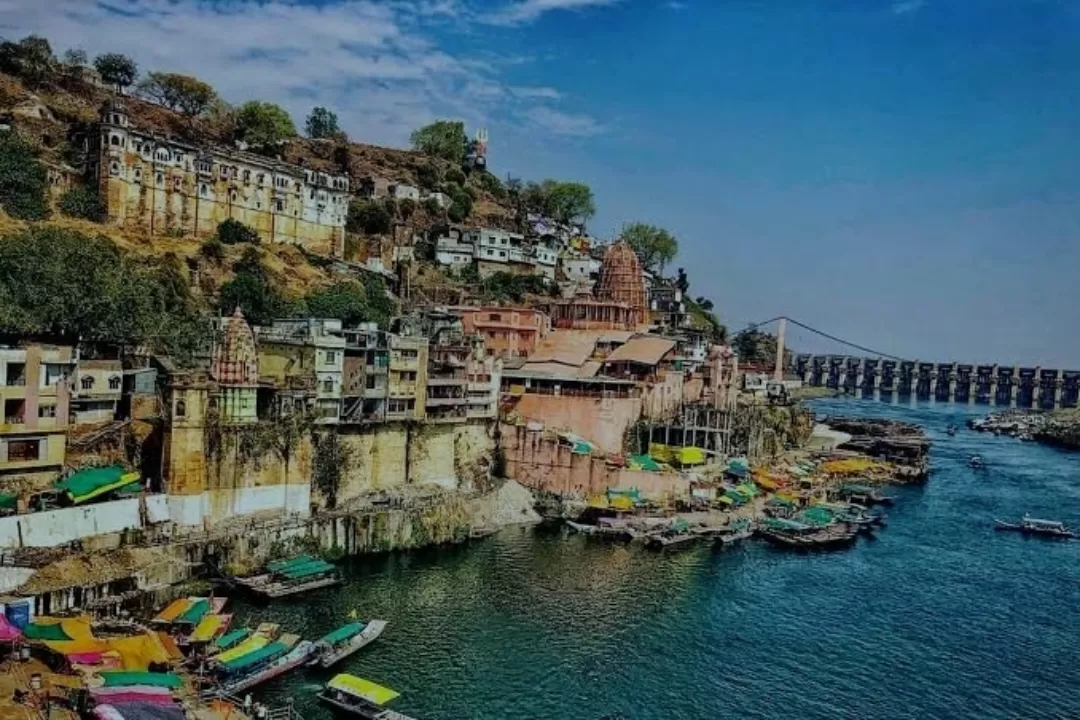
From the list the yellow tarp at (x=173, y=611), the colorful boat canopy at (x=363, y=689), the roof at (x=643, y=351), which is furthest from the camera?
the roof at (x=643, y=351)

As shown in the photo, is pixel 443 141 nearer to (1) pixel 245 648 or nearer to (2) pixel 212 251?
(2) pixel 212 251

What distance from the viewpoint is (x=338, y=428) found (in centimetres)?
4322

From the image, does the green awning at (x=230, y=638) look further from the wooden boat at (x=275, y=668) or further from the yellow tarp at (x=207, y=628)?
the wooden boat at (x=275, y=668)

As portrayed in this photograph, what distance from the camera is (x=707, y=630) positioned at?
35594 mm

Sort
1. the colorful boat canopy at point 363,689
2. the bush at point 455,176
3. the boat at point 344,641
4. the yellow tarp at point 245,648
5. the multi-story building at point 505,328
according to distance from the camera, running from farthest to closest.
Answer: the bush at point 455,176 < the multi-story building at point 505,328 < the boat at point 344,641 < the yellow tarp at point 245,648 < the colorful boat canopy at point 363,689

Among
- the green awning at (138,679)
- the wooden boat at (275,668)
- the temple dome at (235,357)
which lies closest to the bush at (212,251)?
the temple dome at (235,357)

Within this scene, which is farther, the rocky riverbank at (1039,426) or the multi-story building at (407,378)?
the rocky riverbank at (1039,426)

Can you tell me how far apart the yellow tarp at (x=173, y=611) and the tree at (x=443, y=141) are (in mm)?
89325

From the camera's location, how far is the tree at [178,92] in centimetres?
8756

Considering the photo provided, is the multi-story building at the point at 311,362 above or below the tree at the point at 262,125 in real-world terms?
below

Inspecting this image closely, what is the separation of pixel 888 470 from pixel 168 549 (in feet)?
183

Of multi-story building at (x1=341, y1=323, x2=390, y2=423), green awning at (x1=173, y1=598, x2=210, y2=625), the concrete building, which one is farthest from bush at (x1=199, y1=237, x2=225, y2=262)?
green awning at (x1=173, y1=598, x2=210, y2=625)

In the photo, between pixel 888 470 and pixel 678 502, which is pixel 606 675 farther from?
pixel 888 470

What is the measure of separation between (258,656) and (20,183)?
41284 millimetres
